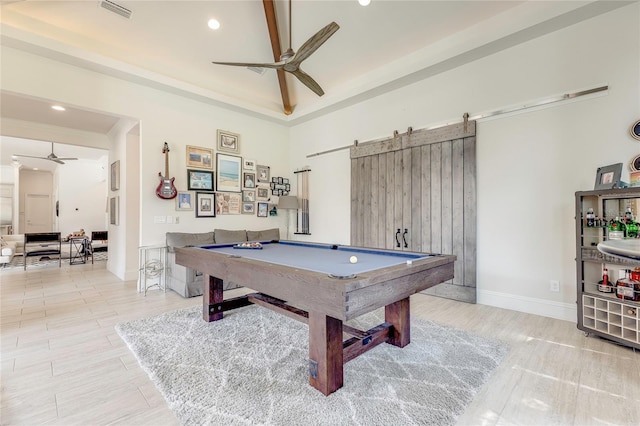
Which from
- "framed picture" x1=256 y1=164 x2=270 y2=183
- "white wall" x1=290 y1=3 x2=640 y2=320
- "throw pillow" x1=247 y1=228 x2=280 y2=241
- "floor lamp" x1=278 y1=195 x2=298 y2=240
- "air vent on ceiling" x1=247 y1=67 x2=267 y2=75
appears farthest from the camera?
"framed picture" x1=256 y1=164 x2=270 y2=183

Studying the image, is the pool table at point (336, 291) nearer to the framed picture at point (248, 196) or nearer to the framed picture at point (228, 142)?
the framed picture at point (248, 196)

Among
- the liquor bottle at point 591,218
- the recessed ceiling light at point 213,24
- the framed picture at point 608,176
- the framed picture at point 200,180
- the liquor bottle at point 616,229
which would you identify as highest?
the recessed ceiling light at point 213,24

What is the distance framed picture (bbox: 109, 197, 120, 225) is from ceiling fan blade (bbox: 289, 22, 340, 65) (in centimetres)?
480

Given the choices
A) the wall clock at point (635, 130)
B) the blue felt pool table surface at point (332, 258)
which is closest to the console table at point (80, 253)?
the blue felt pool table surface at point (332, 258)

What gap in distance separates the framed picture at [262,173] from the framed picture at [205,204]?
41.7 inches

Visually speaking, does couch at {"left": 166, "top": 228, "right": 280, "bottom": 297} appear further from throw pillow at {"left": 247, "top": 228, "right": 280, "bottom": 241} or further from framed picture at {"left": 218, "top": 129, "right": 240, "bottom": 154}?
framed picture at {"left": 218, "top": 129, "right": 240, "bottom": 154}

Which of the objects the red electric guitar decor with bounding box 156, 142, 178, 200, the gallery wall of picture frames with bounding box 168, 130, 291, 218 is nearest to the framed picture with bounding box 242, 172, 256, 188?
the gallery wall of picture frames with bounding box 168, 130, 291, 218

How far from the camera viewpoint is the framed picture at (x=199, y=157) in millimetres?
4832

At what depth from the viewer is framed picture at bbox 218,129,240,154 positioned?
5.21 m

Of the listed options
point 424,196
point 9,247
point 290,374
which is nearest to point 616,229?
point 424,196

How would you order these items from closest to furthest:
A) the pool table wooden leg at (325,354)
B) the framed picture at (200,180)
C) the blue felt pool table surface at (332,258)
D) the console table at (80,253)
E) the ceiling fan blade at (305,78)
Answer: the pool table wooden leg at (325,354), the blue felt pool table surface at (332,258), the ceiling fan blade at (305,78), the framed picture at (200,180), the console table at (80,253)

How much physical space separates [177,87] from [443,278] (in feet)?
15.3

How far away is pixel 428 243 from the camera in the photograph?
4047mm

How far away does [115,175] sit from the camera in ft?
18.9
